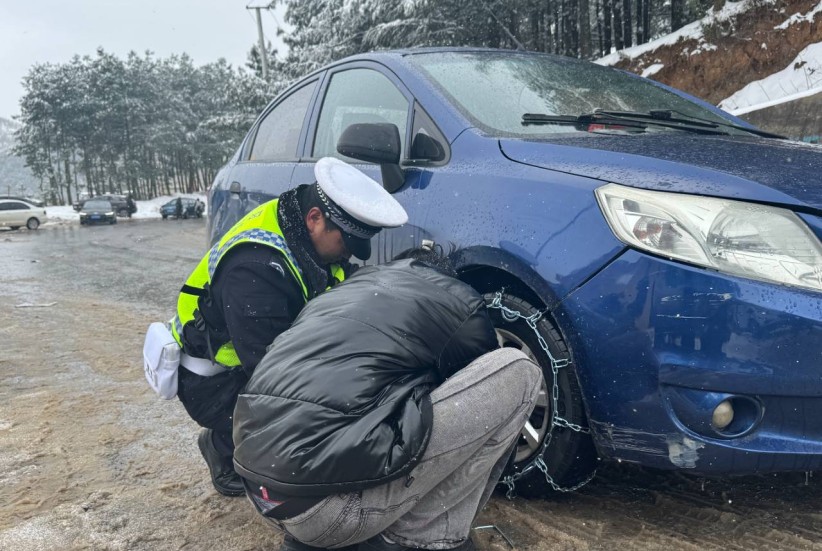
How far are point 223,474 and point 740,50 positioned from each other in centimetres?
1332

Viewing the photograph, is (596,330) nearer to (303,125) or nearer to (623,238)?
(623,238)

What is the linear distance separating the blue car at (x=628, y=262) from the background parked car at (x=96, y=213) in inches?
1252

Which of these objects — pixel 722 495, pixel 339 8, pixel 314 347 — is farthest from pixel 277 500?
pixel 339 8

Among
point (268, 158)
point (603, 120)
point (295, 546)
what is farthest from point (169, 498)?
point (603, 120)

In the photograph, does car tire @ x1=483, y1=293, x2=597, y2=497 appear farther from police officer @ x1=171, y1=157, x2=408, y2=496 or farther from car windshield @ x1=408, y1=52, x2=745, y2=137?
car windshield @ x1=408, y1=52, x2=745, y2=137

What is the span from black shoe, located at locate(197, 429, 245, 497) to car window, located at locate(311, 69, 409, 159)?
1.44 metres

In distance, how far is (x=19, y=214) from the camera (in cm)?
2798

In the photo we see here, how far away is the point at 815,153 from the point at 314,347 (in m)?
1.78

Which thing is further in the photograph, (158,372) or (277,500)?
(158,372)

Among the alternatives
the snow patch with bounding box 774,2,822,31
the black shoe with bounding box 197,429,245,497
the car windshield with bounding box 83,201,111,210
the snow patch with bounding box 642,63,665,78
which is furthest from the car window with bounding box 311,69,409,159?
the car windshield with bounding box 83,201,111,210

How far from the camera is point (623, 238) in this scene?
1955mm

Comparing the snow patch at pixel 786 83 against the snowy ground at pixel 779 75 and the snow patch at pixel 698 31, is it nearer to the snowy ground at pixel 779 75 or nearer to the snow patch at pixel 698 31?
the snowy ground at pixel 779 75

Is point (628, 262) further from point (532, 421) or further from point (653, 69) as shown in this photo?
point (653, 69)

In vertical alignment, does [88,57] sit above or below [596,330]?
above
